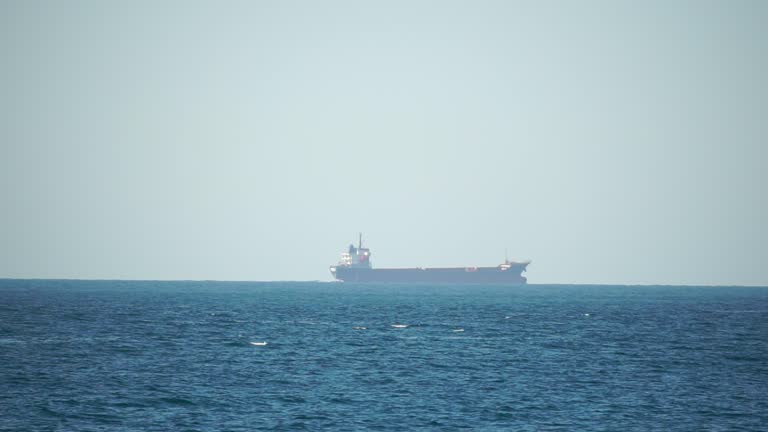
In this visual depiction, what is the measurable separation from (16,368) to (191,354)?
39.6ft

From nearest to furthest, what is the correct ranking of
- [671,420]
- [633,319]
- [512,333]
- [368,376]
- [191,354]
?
[671,420], [368,376], [191,354], [512,333], [633,319]

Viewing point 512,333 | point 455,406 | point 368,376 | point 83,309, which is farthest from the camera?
point 83,309

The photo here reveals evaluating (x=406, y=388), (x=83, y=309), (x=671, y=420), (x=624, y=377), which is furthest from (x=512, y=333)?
(x=83, y=309)

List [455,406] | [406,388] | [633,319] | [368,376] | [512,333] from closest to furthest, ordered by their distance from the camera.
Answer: [455,406]
[406,388]
[368,376]
[512,333]
[633,319]

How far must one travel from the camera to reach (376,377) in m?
51.5

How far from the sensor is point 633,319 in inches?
4173

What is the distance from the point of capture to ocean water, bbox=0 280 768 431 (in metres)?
39.6

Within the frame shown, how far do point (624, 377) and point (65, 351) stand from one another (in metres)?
37.2

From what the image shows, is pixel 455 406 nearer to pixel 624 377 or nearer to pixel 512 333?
pixel 624 377

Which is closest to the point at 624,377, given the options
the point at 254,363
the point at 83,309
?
the point at 254,363

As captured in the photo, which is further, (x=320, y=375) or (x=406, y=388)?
(x=320, y=375)

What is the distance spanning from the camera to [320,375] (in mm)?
52156

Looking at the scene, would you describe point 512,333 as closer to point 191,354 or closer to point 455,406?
point 191,354

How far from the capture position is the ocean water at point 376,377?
130 feet
